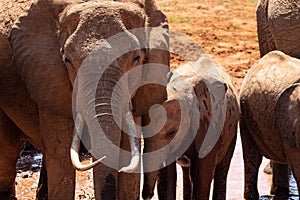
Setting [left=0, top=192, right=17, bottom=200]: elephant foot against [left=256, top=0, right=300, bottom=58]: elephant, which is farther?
[left=256, top=0, right=300, bottom=58]: elephant

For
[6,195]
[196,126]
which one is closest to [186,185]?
[196,126]

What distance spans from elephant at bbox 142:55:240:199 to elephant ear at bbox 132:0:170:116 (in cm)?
61

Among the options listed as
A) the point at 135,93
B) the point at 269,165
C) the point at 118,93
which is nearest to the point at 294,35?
the point at 269,165

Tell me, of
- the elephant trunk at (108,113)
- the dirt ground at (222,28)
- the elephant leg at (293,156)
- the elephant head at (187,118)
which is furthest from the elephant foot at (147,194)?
the dirt ground at (222,28)

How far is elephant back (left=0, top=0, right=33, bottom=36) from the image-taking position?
4098 millimetres

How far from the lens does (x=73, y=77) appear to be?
12.2 feet

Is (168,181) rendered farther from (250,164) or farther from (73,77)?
(73,77)

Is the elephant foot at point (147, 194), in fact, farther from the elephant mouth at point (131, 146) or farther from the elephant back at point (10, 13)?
the elephant back at point (10, 13)

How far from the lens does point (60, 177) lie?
4.17m

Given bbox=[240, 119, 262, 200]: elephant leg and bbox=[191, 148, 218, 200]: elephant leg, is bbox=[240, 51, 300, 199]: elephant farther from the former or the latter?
bbox=[191, 148, 218, 200]: elephant leg

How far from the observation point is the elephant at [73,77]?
3533 mm

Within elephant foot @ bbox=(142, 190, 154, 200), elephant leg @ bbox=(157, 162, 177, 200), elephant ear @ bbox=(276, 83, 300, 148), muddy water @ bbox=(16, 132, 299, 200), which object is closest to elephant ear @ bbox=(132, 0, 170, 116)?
elephant foot @ bbox=(142, 190, 154, 200)

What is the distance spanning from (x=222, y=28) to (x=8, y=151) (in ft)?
23.4

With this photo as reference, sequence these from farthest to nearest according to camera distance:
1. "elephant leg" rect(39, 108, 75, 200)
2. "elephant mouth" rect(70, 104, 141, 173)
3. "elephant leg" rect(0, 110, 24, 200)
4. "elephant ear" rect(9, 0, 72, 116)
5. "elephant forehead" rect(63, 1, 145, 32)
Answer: "elephant leg" rect(0, 110, 24, 200)
"elephant leg" rect(39, 108, 75, 200)
"elephant ear" rect(9, 0, 72, 116)
"elephant forehead" rect(63, 1, 145, 32)
"elephant mouth" rect(70, 104, 141, 173)
